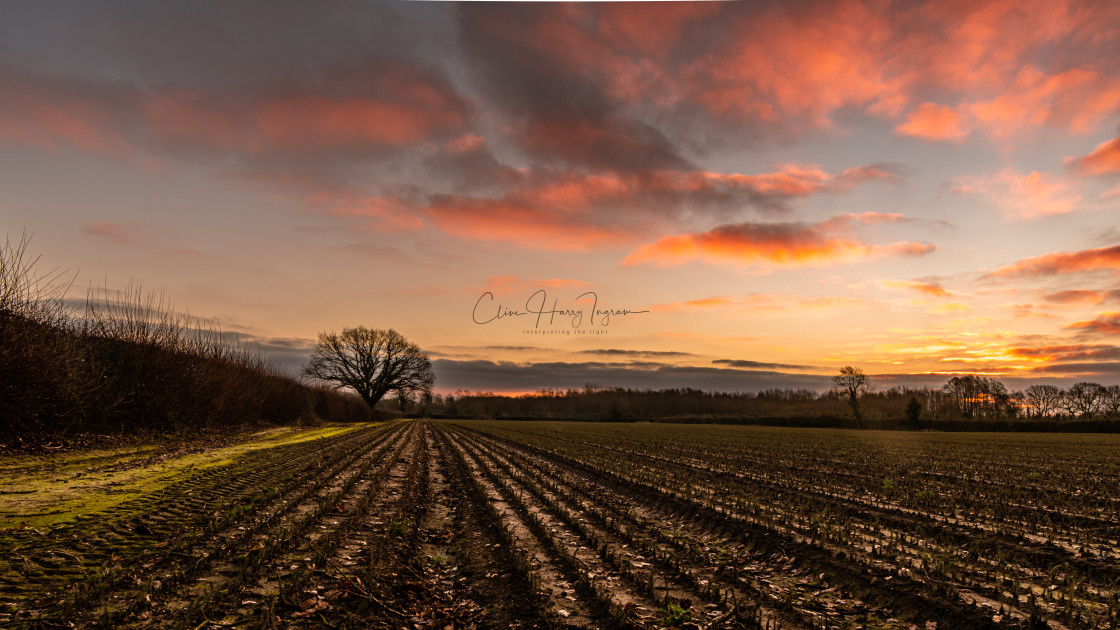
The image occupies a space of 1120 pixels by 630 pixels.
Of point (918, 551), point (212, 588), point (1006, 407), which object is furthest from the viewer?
point (1006, 407)

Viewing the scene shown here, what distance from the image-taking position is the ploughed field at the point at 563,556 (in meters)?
6.68

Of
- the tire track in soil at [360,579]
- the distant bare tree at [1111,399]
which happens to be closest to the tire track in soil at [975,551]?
the tire track in soil at [360,579]

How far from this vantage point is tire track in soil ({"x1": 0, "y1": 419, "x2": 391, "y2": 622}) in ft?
21.9

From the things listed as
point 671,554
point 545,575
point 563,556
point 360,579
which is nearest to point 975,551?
point 671,554

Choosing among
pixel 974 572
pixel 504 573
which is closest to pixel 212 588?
pixel 504 573

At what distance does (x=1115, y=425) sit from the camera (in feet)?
222

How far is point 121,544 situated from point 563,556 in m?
7.42

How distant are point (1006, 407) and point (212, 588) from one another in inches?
6485

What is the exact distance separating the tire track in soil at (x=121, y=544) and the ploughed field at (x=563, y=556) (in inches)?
Result: 1.7

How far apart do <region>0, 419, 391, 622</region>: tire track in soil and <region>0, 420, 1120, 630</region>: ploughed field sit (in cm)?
4

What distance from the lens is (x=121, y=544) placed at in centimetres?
883

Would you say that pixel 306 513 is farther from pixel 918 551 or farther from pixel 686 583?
pixel 918 551

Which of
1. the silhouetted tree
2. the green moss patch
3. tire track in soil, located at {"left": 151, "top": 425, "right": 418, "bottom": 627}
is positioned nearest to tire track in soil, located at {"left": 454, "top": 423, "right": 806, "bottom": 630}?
tire track in soil, located at {"left": 151, "top": 425, "right": 418, "bottom": 627}

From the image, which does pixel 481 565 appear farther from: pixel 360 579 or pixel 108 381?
pixel 108 381
